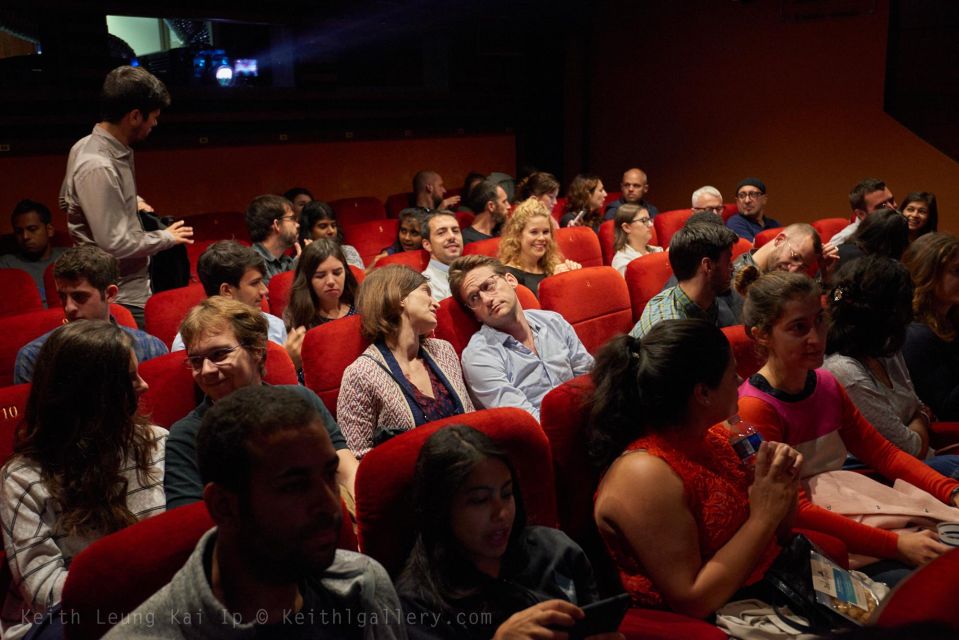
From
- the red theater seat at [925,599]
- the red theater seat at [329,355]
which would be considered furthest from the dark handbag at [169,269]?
the red theater seat at [925,599]

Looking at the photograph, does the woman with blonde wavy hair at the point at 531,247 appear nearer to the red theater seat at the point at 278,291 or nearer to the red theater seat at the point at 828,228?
the red theater seat at the point at 278,291

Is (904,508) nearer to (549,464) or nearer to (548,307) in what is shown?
(549,464)

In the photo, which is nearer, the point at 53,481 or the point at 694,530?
the point at 694,530

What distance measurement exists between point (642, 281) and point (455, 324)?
1.15 metres

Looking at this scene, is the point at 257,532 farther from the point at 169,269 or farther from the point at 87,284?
the point at 169,269

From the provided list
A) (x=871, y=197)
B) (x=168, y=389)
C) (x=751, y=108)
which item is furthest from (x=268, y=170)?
(x=168, y=389)

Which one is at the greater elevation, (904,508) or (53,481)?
(53,481)

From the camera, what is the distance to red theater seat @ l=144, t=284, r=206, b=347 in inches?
126

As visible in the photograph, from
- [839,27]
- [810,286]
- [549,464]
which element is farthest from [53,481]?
[839,27]

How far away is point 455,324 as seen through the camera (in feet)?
10.1

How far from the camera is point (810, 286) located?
2.18 m

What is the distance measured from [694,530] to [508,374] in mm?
1357

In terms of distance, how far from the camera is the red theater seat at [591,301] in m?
3.46

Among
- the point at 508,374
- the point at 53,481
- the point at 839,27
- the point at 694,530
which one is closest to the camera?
the point at 694,530
